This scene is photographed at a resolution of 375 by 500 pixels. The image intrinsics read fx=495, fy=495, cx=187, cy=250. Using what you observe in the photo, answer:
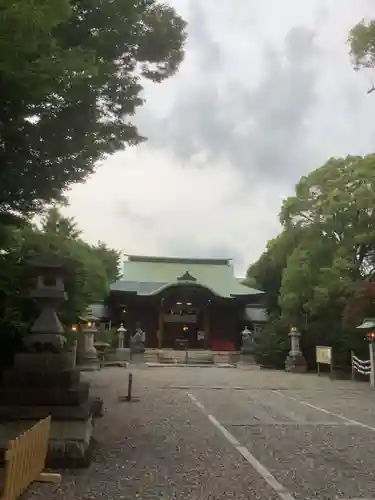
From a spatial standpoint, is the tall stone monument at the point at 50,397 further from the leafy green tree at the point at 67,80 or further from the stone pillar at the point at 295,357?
the stone pillar at the point at 295,357

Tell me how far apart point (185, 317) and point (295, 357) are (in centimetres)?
1375

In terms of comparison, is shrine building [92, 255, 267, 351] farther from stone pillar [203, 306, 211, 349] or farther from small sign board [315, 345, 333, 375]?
small sign board [315, 345, 333, 375]

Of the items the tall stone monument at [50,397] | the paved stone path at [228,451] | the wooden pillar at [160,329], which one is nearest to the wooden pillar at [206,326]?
the wooden pillar at [160,329]

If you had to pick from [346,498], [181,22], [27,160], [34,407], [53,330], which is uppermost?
[181,22]

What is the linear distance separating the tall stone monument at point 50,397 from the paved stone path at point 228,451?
0.39 m

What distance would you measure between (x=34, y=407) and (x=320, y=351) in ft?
61.8

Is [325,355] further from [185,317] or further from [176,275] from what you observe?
[176,275]

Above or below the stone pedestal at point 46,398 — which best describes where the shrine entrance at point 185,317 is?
above

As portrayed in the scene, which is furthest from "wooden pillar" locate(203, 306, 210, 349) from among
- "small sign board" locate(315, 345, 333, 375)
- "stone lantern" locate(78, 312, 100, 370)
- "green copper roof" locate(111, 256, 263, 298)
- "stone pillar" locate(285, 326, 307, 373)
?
"small sign board" locate(315, 345, 333, 375)

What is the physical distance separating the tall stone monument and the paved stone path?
0.39 m

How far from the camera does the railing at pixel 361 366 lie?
794 inches

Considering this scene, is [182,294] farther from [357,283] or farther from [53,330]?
[53,330]

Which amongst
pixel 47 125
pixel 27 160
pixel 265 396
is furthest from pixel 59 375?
pixel 265 396

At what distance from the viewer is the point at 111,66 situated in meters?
6.41
